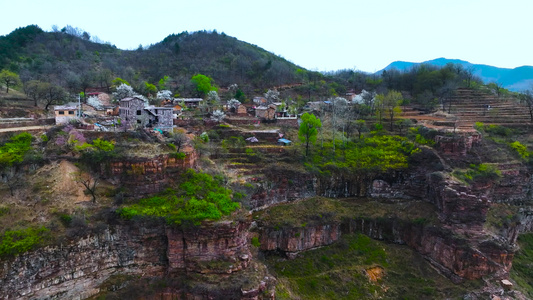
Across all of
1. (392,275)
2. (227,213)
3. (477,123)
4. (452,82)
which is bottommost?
(392,275)

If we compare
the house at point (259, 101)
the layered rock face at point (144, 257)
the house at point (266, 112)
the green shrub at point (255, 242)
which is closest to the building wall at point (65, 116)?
the layered rock face at point (144, 257)

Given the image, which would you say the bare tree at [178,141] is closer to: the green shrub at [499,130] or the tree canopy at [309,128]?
the tree canopy at [309,128]

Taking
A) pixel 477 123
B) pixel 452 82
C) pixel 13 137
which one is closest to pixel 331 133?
pixel 477 123

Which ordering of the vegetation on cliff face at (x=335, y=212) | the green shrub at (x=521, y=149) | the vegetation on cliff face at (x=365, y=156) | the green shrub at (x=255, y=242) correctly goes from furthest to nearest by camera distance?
1. the green shrub at (x=521, y=149)
2. the vegetation on cliff face at (x=365, y=156)
3. the vegetation on cliff face at (x=335, y=212)
4. the green shrub at (x=255, y=242)

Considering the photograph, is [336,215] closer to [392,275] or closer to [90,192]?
[392,275]

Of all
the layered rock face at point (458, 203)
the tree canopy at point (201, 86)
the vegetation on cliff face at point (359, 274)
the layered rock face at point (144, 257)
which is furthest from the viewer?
the tree canopy at point (201, 86)

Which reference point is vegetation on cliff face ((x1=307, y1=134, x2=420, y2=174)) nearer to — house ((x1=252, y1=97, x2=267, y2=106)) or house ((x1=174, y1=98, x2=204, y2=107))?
house ((x1=252, y1=97, x2=267, y2=106))

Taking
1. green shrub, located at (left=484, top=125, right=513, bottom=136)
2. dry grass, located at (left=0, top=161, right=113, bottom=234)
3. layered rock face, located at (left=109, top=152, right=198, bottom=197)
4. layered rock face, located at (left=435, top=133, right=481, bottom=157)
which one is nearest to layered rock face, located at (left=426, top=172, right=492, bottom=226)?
layered rock face, located at (left=435, top=133, right=481, bottom=157)
